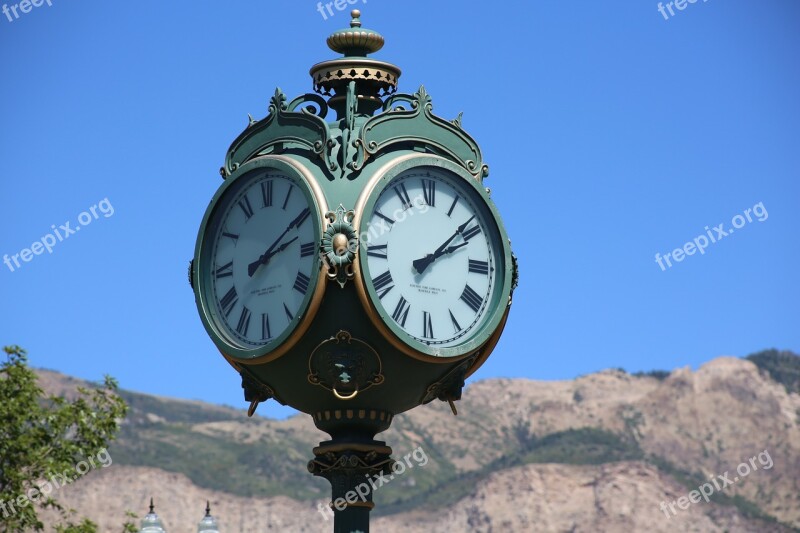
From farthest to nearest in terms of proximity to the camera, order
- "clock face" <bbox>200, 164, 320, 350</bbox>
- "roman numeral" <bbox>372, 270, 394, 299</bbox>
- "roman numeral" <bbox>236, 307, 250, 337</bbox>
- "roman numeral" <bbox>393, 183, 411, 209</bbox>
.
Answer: "roman numeral" <bbox>236, 307, 250, 337</bbox> < "roman numeral" <bbox>393, 183, 411, 209</bbox> < "clock face" <bbox>200, 164, 320, 350</bbox> < "roman numeral" <bbox>372, 270, 394, 299</bbox>

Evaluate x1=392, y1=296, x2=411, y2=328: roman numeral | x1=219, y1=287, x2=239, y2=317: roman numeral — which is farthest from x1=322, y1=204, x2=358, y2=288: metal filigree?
x1=219, y1=287, x2=239, y2=317: roman numeral

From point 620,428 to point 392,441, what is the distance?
23.1 m

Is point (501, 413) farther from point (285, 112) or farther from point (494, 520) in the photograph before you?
point (285, 112)

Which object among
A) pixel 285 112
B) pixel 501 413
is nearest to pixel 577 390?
pixel 501 413

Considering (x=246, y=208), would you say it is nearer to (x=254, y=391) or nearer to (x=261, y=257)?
(x=261, y=257)

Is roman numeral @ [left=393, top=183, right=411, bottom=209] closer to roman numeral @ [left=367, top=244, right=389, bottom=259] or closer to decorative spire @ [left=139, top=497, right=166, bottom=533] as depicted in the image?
roman numeral @ [left=367, top=244, right=389, bottom=259]

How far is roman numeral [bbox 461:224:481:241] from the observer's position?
949 cm

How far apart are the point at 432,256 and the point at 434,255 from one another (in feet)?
0.05

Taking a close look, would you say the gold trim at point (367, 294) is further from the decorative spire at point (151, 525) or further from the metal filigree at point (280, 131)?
the decorative spire at point (151, 525)

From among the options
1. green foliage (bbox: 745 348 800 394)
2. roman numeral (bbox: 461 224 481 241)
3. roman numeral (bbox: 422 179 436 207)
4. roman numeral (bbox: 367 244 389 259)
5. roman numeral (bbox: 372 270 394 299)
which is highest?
green foliage (bbox: 745 348 800 394)

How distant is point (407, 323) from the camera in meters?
9.19

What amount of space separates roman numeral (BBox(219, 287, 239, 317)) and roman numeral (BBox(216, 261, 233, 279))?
99 mm

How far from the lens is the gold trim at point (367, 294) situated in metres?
8.96

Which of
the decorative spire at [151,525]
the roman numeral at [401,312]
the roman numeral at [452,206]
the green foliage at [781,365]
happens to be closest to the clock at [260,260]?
the roman numeral at [401,312]
